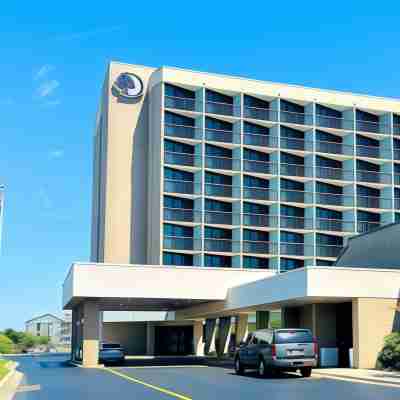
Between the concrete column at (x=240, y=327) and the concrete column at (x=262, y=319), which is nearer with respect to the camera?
the concrete column at (x=262, y=319)

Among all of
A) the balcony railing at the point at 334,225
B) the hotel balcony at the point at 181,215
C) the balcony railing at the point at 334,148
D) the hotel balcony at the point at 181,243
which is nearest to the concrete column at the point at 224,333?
the hotel balcony at the point at 181,243

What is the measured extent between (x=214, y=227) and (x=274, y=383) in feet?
139

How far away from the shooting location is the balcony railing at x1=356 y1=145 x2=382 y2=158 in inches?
2817

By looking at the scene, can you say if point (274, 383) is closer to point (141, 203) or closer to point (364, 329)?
point (364, 329)

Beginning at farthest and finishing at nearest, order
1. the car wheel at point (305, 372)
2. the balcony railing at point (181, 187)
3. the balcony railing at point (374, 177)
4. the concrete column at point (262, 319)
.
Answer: the balcony railing at point (374, 177) → the balcony railing at point (181, 187) → the concrete column at point (262, 319) → the car wheel at point (305, 372)

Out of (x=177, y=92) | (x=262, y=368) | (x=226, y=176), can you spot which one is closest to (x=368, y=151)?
(x=226, y=176)

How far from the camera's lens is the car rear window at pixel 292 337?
2688cm

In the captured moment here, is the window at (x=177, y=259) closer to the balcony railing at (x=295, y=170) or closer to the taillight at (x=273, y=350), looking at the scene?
the balcony railing at (x=295, y=170)

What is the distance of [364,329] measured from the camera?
1246 inches

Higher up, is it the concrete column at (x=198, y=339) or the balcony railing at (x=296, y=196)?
the balcony railing at (x=296, y=196)

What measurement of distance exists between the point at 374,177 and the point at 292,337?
155 feet

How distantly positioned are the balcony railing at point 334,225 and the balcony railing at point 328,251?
1617 millimetres

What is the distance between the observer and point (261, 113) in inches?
2744

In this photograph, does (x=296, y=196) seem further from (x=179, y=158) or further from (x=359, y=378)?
(x=359, y=378)
